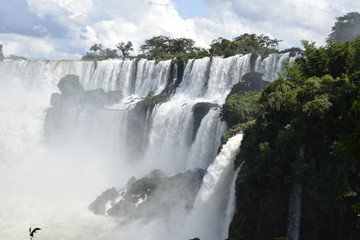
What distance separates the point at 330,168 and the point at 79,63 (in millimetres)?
47961

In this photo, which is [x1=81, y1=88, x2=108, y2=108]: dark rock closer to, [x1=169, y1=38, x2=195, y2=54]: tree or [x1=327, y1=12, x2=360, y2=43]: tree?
[x1=169, y1=38, x2=195, y2=54]: tree

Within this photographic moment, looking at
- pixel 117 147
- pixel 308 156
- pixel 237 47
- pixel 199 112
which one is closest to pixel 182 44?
pixel 237 47

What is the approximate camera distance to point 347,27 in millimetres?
54750

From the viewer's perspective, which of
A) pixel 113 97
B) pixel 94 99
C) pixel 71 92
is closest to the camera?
pixel 94 99

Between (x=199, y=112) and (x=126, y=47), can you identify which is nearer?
(x=199, y=112)

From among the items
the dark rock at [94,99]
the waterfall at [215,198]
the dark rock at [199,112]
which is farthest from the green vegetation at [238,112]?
the dark rock at [94,99]

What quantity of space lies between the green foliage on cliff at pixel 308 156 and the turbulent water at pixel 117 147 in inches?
147

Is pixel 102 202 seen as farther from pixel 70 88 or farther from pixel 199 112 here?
pixel 70 88

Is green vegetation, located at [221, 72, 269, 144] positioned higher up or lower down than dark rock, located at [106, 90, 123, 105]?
lower down

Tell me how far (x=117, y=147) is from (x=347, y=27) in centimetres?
3336

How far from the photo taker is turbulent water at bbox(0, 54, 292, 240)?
25875 mm

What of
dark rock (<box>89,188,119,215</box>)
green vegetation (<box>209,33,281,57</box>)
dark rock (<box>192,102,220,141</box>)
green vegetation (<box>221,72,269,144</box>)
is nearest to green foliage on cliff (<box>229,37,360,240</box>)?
green vegetation (<box>221,72,269,144</box>)

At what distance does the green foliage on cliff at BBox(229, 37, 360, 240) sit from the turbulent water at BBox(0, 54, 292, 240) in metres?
3.72

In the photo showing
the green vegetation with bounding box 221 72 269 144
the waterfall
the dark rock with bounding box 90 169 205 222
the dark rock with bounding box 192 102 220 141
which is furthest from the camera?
the dark rock with bounding box 192 102 220 141
